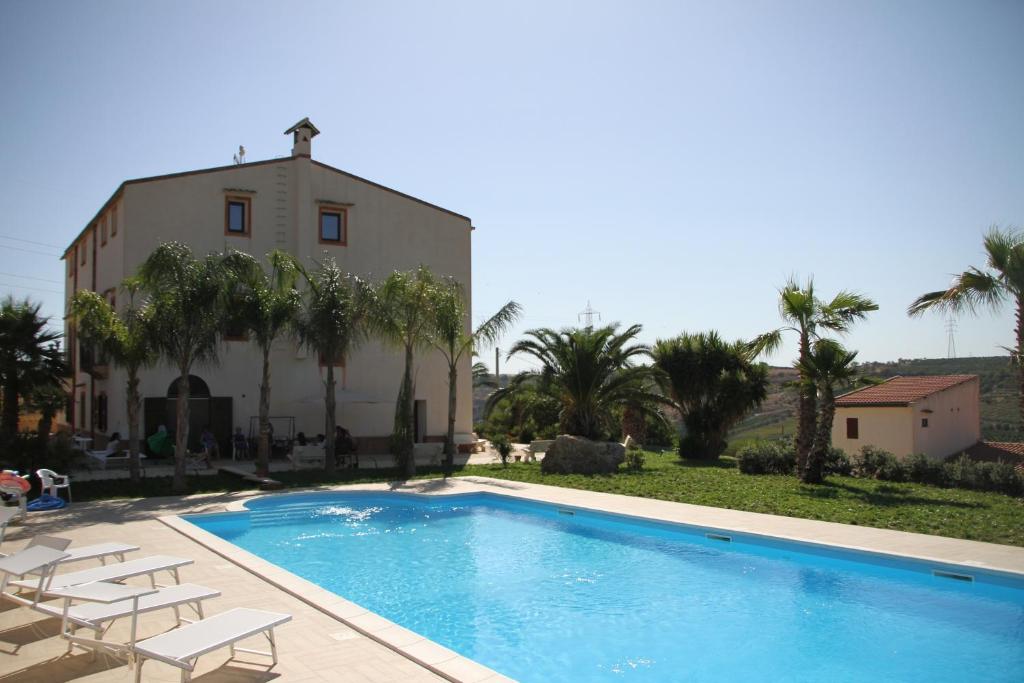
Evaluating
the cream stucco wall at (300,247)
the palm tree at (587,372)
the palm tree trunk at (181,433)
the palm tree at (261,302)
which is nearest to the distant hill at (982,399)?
the cream stucco wall at (300,247)

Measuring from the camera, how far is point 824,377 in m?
15.4

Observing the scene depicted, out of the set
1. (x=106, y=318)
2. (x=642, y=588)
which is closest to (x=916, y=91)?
(x=642, y=588)

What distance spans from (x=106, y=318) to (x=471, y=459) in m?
11.4

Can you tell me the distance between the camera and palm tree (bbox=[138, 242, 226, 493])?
1516 cm

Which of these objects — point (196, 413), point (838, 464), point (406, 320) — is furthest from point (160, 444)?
point (838, 464)

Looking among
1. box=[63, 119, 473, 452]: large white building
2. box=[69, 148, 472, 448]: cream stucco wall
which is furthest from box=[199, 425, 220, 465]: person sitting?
box=[69, 148, 472, 448]: cream stucco wall

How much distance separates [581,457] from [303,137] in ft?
47.9

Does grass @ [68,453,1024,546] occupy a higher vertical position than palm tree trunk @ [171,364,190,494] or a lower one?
lower

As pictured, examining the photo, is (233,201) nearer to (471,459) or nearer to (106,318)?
(106,318)

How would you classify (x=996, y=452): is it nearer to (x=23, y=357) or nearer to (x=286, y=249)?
(x=286, y=249)

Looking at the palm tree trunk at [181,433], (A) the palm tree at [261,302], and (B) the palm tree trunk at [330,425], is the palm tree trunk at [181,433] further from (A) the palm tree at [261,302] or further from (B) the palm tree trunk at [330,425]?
(B) the palm tree trunk at [330,425]

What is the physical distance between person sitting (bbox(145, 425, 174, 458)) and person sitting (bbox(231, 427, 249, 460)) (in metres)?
1.75

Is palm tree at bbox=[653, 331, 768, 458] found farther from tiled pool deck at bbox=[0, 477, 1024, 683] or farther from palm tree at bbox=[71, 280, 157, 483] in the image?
palm tree at bbox=[71, 280, 157, 483]

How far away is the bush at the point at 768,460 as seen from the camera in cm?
1858
